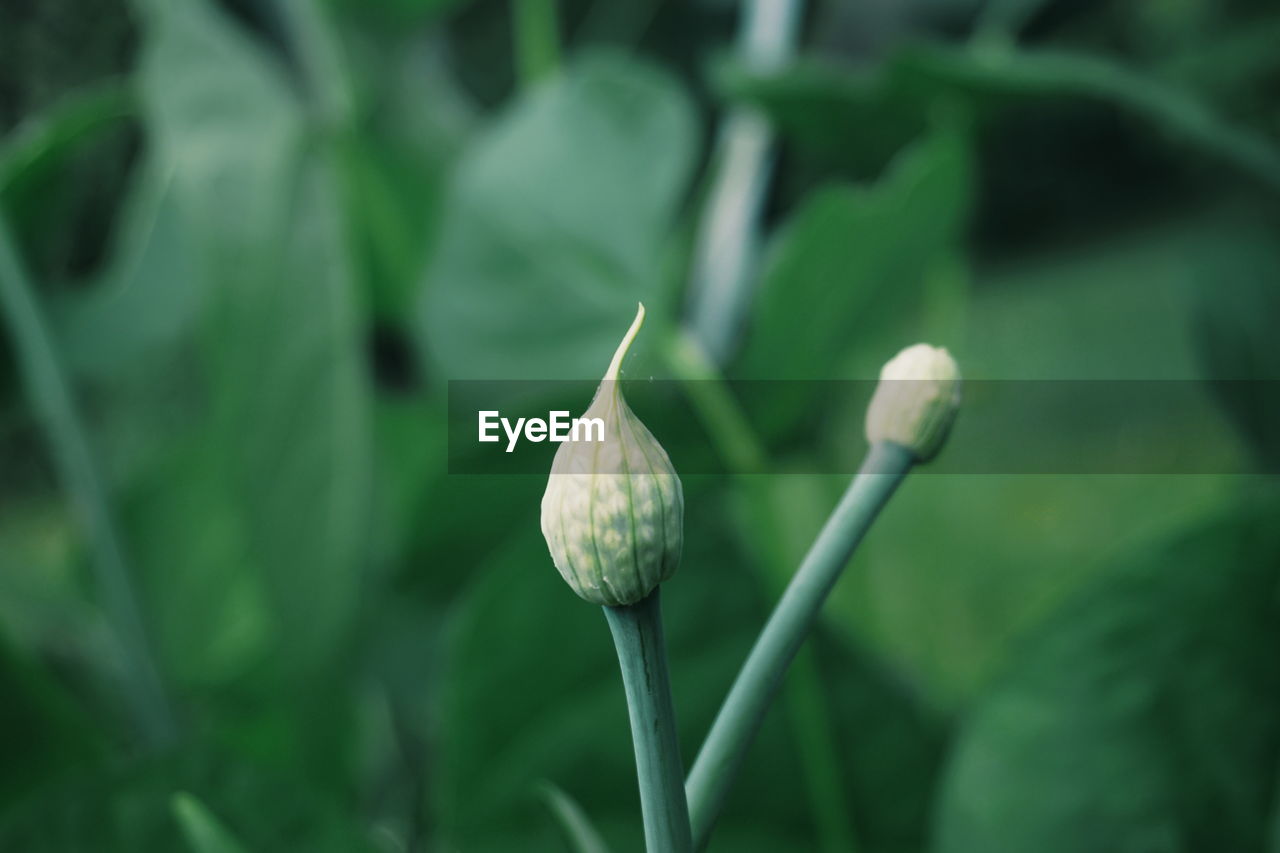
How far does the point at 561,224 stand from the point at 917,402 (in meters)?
0.10

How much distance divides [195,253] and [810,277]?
0.27ft

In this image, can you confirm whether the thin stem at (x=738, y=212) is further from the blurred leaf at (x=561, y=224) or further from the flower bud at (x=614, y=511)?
the flower bud at (x=614, y=511)

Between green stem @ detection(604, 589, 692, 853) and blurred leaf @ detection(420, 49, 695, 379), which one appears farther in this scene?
blurred leaf @ detection(420, 49, 695, 379)

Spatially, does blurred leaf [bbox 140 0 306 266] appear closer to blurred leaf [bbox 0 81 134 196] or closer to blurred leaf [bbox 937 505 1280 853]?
blurred leaf [bbox 0 81 134 196]

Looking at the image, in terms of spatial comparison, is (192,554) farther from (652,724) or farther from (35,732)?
(652,724)

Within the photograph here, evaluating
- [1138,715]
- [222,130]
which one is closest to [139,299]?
[222,130]

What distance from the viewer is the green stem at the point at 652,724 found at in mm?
41

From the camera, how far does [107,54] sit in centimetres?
19

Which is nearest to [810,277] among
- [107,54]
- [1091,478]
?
[107,54]

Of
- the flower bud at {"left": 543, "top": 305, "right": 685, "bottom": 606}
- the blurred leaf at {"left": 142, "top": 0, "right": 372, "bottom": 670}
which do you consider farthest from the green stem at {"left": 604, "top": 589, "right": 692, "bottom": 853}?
the blurred leaf at {"left": 142, "top": 0, "right": 372, "bottom": 670}

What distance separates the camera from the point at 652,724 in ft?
0.13

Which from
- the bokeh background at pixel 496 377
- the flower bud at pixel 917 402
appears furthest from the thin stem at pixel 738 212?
the flower bud at pixel 917 402

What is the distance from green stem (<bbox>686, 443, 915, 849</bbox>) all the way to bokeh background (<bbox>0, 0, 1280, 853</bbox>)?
0.03ft

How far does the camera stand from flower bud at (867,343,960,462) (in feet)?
0.15
